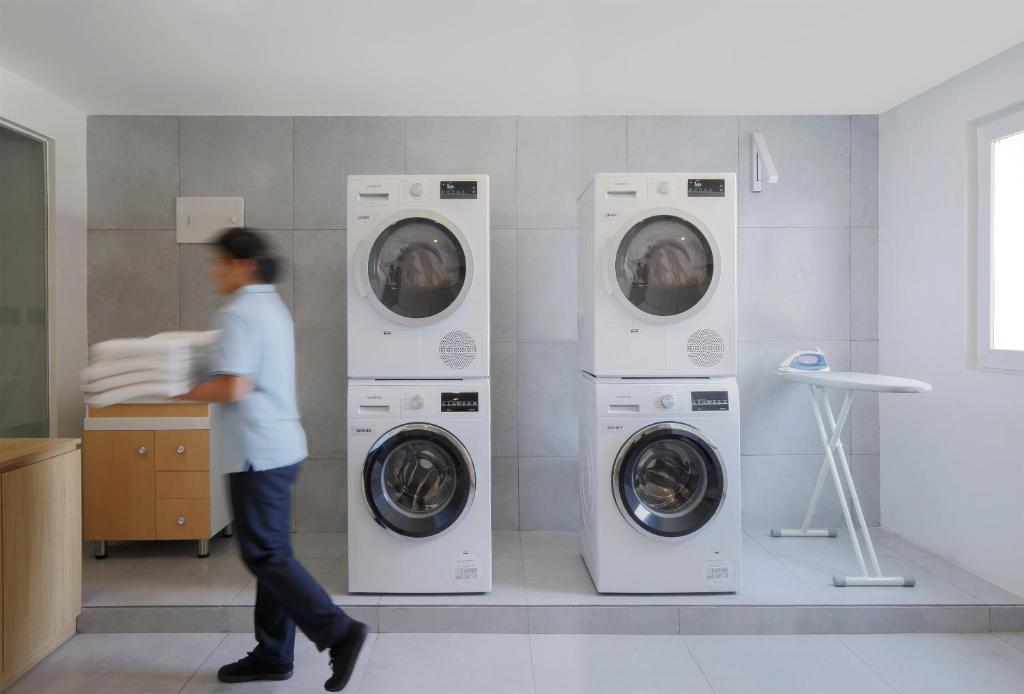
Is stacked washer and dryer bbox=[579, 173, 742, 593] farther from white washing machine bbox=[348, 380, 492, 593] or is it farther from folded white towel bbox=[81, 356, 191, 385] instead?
folded white towel bbox=[81, 356, 191, 385]

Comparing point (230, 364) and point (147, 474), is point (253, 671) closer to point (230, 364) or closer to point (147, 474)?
point (230, 364)

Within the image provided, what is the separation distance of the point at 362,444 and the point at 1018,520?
2.83m

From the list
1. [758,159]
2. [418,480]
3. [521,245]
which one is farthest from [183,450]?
[758,159]

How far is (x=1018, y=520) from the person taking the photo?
3.03m

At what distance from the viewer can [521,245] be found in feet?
13.1

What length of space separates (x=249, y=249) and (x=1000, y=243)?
320 centimetres

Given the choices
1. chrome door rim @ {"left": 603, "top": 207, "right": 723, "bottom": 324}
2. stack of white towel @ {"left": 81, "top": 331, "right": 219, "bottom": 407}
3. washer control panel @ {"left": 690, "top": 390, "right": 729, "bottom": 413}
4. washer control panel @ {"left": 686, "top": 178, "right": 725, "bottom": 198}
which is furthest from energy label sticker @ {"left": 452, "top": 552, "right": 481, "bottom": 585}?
washer control panel @ {"left": 686, "top": 178, "right": 725, "bottom": 198}

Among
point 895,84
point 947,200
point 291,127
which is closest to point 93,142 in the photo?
point 291,127

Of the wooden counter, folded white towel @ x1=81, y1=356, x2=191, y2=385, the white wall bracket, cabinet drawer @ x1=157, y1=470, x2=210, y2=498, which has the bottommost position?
cabinet drawer @ x1=157, y1=470, x2=210, y2=498

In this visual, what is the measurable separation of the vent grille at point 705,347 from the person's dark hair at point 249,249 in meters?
1.77

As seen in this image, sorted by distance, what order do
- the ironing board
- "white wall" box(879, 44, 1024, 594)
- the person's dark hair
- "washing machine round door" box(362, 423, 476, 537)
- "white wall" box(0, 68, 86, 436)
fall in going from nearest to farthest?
the person's dark hair < the ironing board < "washing machine round door" box(362, 423, 476, 537) < "white wall" box(879, 44, 1024, 594) < "white wall" box(0, 68, 86, 436)

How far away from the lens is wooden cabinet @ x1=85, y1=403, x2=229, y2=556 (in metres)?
3.45

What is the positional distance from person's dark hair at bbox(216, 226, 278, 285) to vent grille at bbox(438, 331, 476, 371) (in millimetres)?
938

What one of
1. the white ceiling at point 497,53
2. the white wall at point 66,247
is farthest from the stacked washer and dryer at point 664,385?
the white wall at point 66,247
